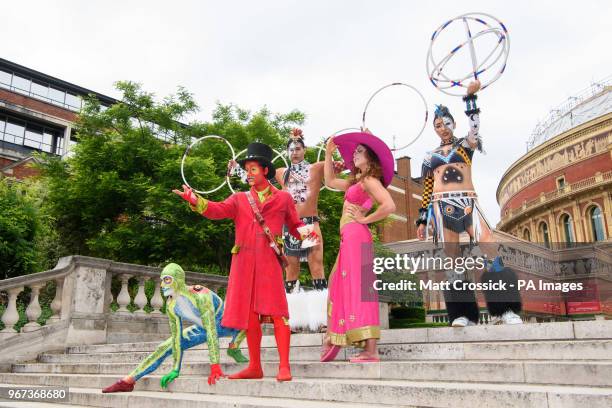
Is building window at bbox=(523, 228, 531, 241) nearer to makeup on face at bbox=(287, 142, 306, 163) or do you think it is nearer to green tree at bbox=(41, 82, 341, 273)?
green tree at bbox=(41, 82, 341, 273)

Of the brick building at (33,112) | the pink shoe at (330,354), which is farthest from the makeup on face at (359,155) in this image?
the brick building at (33,112)

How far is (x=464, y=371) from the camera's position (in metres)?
4.59

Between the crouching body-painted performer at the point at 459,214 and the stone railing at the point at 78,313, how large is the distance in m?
6.79

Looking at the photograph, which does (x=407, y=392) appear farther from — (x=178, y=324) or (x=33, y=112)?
(x=33, y=112)

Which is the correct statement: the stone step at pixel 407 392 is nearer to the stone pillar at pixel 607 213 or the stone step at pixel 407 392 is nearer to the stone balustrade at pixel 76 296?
the stone balustrade at pixel 76 296

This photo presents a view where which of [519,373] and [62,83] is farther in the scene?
[62,83]

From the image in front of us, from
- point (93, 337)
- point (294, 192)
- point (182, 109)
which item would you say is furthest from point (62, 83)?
point (294, 192)

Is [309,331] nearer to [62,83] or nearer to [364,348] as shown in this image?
[364,348]

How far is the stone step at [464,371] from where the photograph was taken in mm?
4035

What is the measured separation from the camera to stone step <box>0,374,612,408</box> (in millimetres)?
3412

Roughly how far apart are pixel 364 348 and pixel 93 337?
7014 mm

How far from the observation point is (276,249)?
5621mm

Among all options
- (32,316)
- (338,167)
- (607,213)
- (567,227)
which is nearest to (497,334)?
(338,167)

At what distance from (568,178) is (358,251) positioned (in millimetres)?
58908
